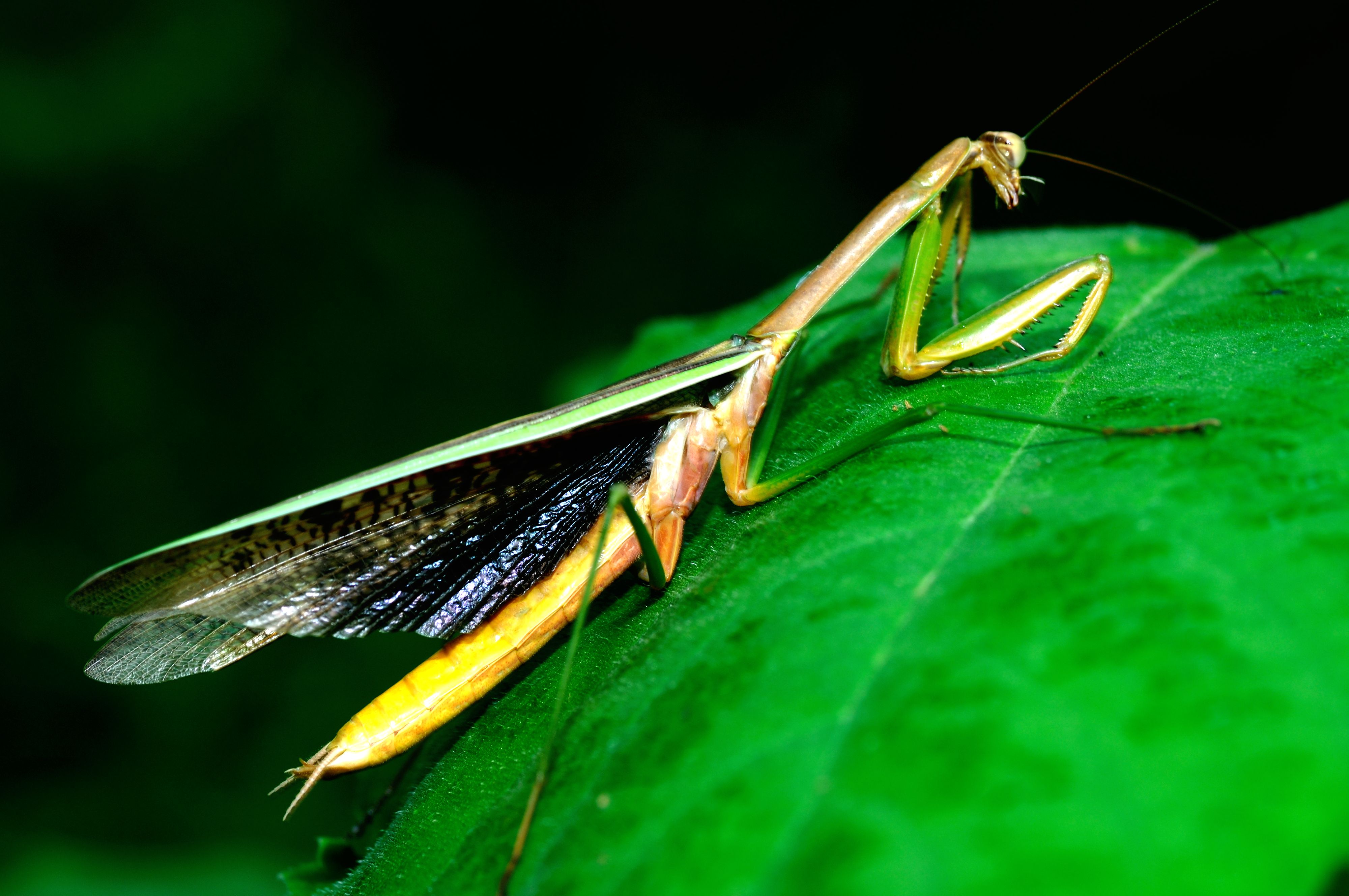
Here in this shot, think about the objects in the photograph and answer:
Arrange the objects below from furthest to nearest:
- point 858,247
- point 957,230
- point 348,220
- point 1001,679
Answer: point 348,220
point 957,230
point 858,247
point 1001,679

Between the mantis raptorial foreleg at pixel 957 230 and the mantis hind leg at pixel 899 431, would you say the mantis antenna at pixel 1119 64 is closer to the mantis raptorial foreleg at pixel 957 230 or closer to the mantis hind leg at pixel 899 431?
the mantis raptorial foreleg at pixel 957 230

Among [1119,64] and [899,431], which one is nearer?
[899,431]

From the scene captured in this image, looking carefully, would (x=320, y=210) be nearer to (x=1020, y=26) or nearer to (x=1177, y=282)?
(x=1020, y=26)

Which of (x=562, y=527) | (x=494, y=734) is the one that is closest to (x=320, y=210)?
(x=562, y=527)

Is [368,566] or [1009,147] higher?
[1009,147]

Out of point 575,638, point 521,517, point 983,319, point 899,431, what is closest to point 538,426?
point 521,517

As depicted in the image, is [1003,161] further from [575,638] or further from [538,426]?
[575,638]

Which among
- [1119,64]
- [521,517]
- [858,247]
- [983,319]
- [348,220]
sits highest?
[348,220]
